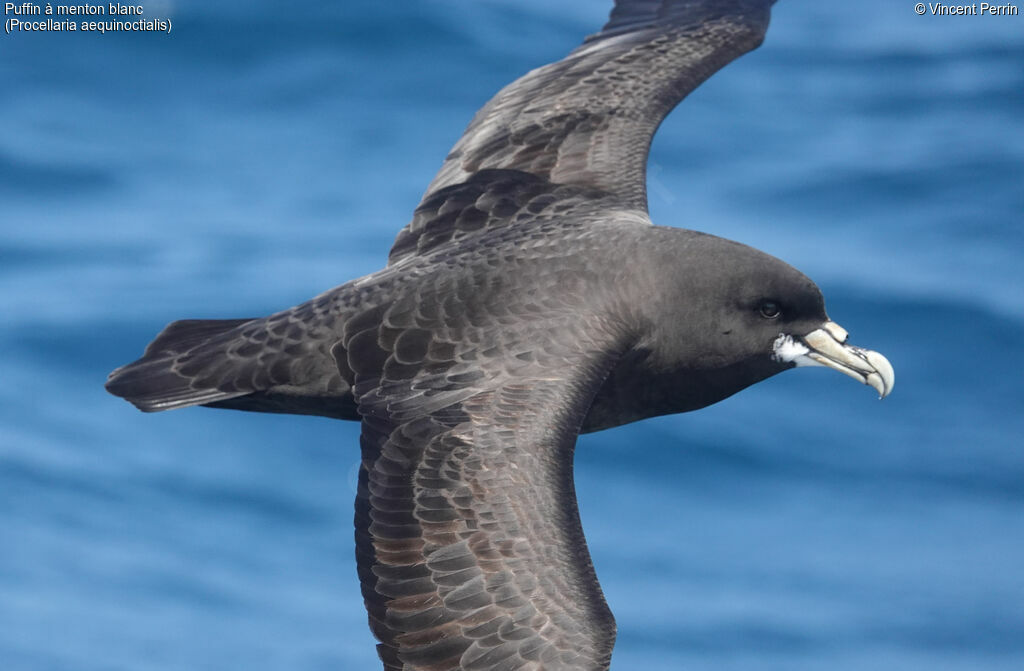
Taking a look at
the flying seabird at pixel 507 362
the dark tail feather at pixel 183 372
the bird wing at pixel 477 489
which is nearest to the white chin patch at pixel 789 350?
the flying seabird at pixel 507 362

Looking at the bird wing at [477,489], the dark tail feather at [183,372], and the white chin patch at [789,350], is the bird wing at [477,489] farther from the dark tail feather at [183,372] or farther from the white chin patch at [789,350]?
the white chin patch at [789,350]

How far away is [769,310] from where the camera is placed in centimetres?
845

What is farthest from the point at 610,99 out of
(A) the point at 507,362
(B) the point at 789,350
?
(A) the point at 507,362

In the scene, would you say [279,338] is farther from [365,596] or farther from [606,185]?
[606,185]

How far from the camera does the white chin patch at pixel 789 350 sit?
8.51 m

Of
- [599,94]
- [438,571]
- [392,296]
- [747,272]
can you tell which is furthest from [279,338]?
[599,94]

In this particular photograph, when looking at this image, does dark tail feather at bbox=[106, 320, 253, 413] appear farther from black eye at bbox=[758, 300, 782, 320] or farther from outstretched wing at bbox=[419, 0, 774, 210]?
black eye at bbox=[758, 300, 782, 320]

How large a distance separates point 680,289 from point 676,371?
0.46 metres

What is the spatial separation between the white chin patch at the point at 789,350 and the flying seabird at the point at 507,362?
0.6 inches

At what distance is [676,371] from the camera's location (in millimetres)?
8445

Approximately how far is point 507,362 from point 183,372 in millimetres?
1882

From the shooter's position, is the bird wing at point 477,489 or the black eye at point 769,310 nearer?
the bird wing at point 477,489

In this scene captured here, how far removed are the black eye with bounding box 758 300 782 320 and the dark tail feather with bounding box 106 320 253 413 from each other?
2.75 metres

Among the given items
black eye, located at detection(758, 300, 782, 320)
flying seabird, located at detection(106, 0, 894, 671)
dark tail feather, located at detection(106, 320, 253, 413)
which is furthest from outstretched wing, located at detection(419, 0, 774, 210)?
dark tail feather, located at detection(106, 320, 253, 413)
